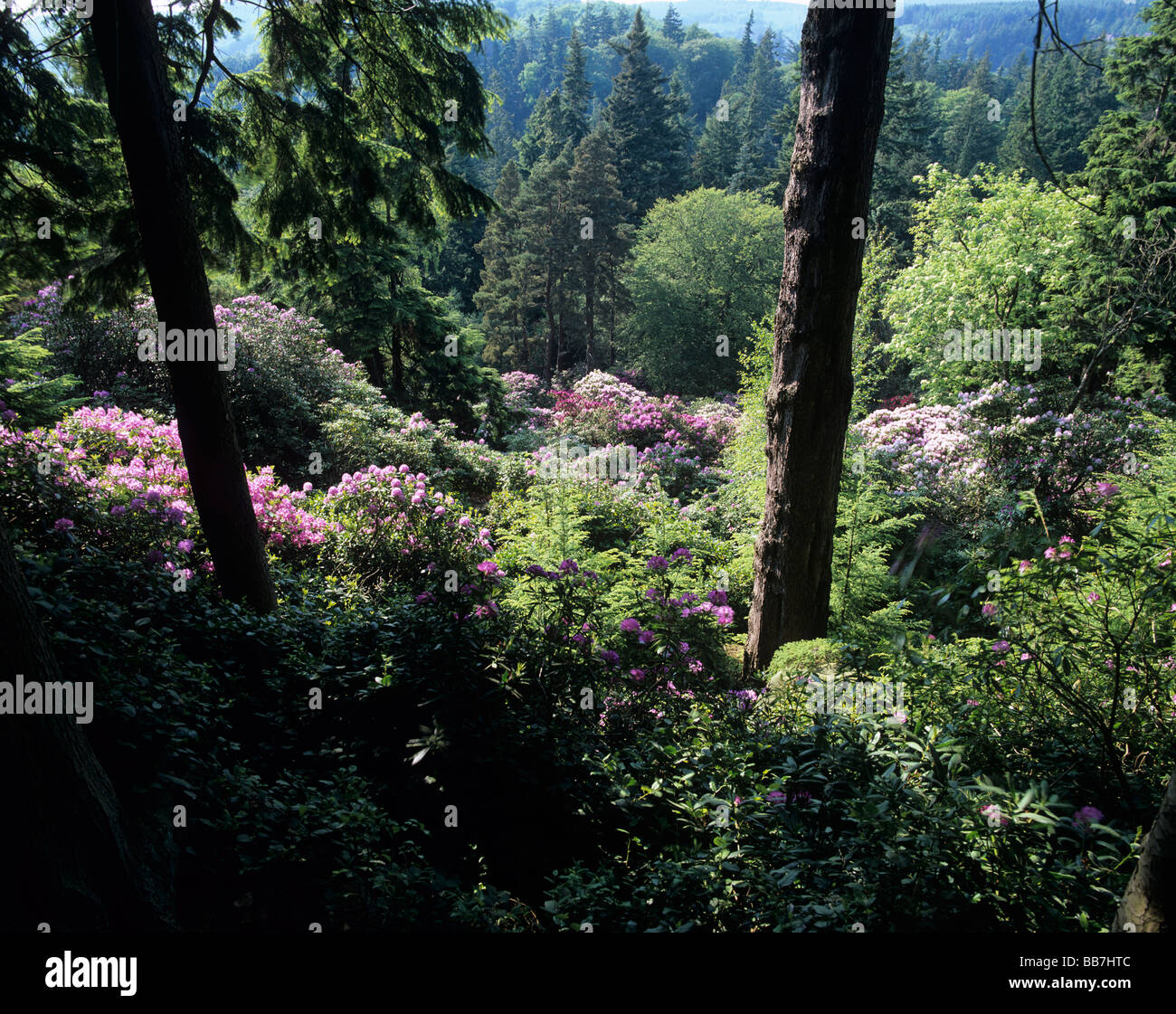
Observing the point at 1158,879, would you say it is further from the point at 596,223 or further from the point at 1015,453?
the point at 596,223

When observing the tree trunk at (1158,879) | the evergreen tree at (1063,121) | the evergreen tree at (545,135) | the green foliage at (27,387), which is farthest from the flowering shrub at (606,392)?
the evergreen tree at (1063,121)

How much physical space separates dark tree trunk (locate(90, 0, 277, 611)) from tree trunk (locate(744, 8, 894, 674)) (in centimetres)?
368

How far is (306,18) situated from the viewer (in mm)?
4824

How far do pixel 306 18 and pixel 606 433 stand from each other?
1083 cm

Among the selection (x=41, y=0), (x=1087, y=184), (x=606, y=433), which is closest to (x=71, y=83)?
(x=41, y=0)

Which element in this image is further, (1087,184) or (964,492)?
(1087,184)

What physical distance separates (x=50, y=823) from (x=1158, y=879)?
3.10 meters

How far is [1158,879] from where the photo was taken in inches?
62.6

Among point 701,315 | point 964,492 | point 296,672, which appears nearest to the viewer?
point 296,672

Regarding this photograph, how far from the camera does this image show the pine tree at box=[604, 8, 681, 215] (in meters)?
39.6

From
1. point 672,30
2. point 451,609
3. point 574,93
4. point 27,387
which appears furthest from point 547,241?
point 672,30

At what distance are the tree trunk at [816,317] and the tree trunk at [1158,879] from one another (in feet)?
9.56

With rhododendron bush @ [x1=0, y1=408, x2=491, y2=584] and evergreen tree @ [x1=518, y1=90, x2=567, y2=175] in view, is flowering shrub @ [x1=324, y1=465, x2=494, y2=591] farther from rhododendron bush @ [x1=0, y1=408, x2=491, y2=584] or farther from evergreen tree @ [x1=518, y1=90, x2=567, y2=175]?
evergreen tree @ [x1=518, y1=90, x2=567, y2=175]
